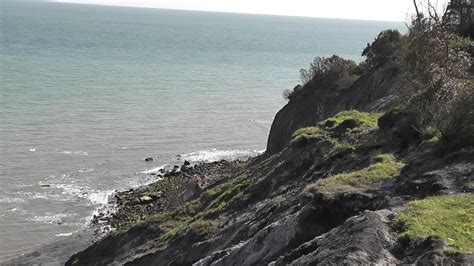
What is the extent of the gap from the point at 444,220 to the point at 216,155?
43.6m

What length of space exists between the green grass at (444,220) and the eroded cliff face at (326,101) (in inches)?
977

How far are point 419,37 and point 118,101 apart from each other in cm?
5679

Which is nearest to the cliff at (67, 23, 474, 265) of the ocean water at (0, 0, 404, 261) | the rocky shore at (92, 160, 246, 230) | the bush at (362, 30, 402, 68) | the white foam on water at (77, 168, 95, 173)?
the rocky shore at (92, 160, 246, 230)

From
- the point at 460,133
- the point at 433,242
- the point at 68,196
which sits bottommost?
the point at 68,196

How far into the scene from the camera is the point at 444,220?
461 inches

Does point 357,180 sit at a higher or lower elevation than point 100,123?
higher

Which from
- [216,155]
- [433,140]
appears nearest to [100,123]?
[216,155]

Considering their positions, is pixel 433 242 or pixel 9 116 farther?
pixel 9 116

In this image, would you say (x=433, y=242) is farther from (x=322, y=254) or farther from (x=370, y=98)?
(x=370, y=98)

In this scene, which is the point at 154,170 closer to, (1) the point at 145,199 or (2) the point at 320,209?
(1) the point at 145,199

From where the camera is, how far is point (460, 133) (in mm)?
16578

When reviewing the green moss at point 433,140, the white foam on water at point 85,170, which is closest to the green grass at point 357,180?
the green moss at point 433,140

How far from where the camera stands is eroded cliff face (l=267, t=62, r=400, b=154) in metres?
40.2

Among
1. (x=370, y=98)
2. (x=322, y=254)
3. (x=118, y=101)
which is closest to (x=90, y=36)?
(x=118, y=101)
